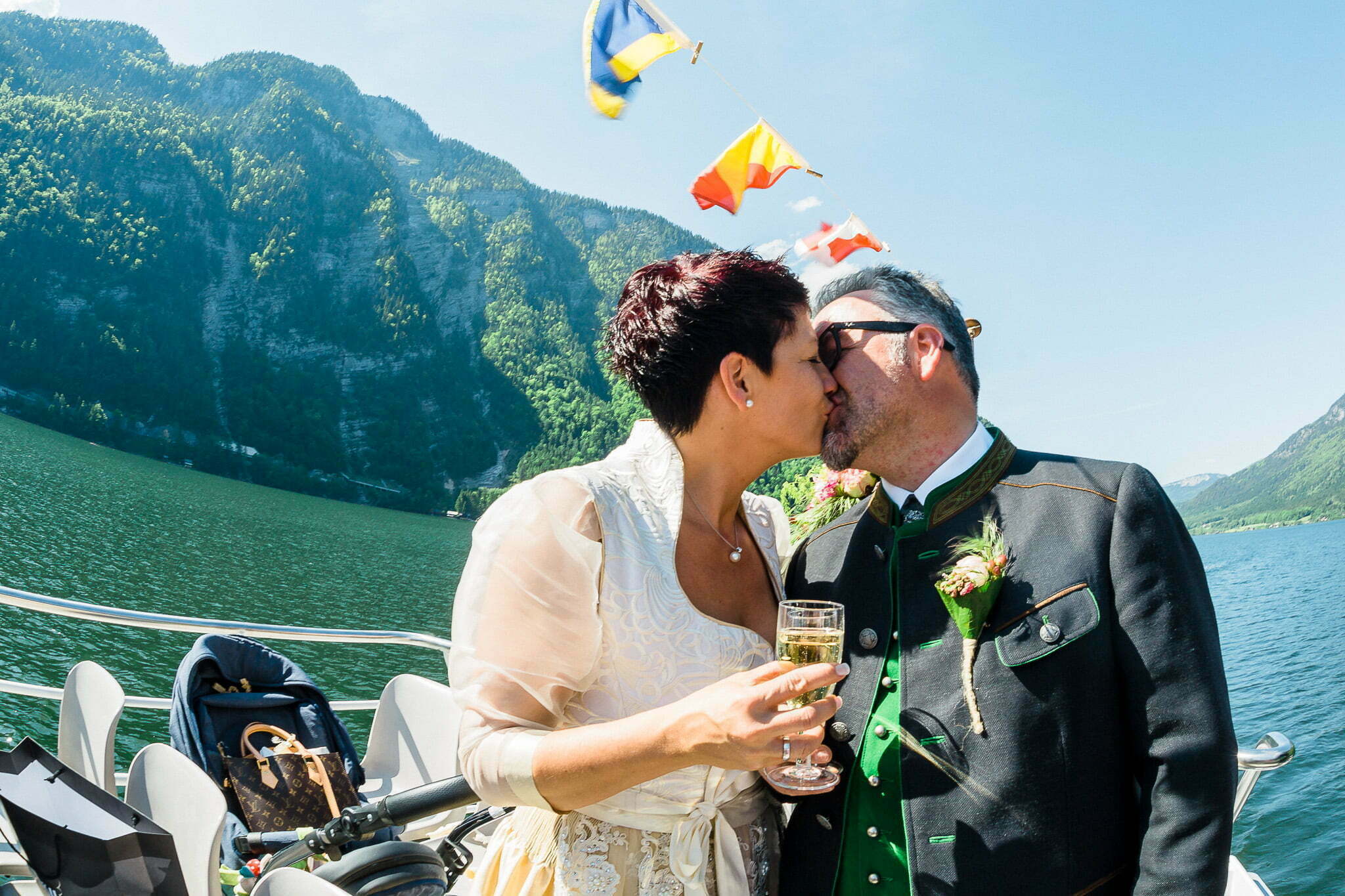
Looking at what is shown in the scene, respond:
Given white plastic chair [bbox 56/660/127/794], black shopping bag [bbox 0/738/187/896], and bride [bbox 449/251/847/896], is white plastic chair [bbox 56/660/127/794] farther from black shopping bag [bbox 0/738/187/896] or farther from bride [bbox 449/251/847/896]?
bride [bbox 449/251/847/896]

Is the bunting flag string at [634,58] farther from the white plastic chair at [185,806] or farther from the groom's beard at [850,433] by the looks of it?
the white plastic chair at [185,806]

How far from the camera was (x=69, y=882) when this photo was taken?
241cm

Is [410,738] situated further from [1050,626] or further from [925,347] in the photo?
[1050,626]

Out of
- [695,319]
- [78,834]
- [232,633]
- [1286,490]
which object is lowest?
[1286,490]

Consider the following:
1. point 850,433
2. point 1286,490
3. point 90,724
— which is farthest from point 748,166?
point 1286,490

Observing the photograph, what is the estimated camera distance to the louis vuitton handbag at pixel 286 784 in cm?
379

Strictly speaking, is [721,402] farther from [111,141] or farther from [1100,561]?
[111,141]

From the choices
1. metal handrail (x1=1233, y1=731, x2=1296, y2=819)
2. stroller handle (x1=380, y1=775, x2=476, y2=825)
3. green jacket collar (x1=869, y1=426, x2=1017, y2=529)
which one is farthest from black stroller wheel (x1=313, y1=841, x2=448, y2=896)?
metal handrail (x1=1233, y1=731, x2=1296, y2=819)

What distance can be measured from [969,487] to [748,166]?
3.48 m

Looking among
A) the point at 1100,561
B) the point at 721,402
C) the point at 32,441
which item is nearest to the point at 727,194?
the point at 721,402

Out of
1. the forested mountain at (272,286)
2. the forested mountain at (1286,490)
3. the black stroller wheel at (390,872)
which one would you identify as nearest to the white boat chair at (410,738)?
the black stroller wheel at (390,872)

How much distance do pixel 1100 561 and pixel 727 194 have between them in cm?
372

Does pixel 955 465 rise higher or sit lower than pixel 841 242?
lower

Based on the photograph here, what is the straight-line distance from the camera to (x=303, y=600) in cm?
3356
